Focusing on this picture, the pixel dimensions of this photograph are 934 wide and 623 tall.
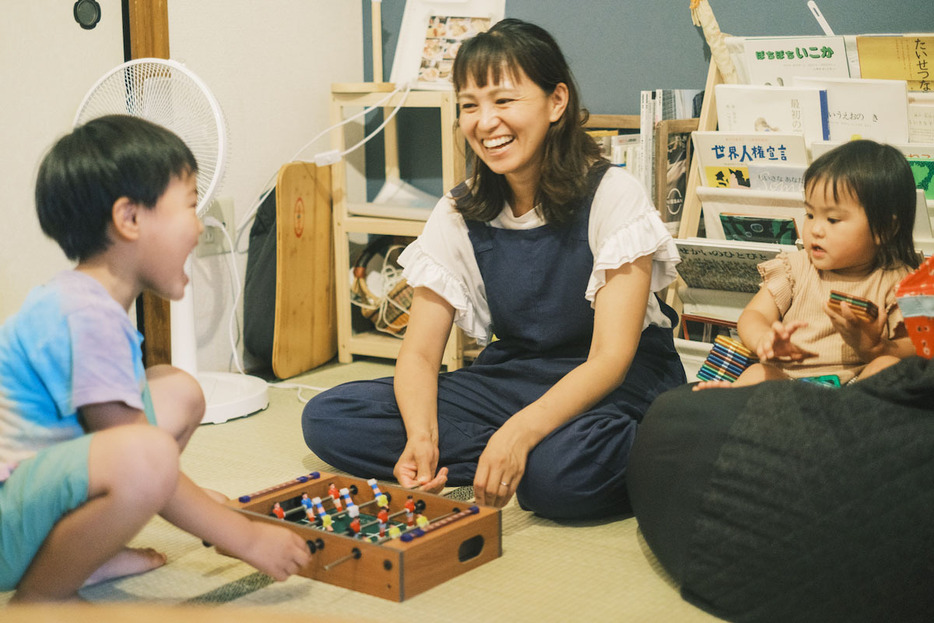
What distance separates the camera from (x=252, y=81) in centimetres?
282

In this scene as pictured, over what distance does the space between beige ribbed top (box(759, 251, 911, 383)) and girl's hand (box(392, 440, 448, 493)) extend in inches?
25.5

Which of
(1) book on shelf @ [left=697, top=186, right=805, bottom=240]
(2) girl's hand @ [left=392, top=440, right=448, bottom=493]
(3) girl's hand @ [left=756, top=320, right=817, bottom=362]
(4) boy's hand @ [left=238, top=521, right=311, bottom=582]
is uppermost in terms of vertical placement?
(1) book on shelf @ [left=697, top=186, right=805, bottom=240]

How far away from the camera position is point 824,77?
2223mm

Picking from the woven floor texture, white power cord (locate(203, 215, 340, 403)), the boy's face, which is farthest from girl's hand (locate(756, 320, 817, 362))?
white power cord (locate(203, 215, 340, 403))

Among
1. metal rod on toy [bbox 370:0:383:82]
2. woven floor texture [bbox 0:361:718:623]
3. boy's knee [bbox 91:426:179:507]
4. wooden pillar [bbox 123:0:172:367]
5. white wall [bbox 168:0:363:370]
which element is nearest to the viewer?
boy's knee [bbox 91:426:179:507]

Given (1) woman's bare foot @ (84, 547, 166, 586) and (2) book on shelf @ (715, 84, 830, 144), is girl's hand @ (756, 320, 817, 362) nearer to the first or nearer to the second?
(2) book on shelf @ (715, 84, 830, 144)

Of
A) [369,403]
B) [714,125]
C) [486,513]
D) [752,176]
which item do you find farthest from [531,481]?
[714,125]

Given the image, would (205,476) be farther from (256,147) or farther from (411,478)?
(256,147)

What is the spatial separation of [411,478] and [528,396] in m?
0.33

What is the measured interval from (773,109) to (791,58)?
0.13m

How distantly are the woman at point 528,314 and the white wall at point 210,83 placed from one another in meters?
0.87

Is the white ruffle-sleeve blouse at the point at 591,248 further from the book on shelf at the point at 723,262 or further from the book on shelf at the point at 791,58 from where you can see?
the book on shelf at the point at 791,58

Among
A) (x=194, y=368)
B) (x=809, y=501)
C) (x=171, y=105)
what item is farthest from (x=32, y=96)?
(x=809, y=501)

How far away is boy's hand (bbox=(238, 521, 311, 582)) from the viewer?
4.07 feet
